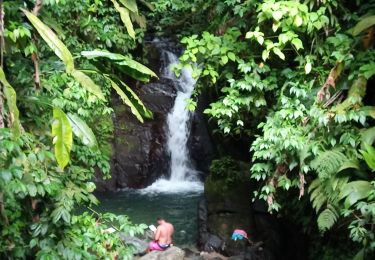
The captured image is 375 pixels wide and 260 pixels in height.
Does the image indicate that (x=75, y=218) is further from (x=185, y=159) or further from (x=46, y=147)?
(x=185, y=159)

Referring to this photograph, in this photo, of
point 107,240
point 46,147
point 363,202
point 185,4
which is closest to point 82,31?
point 185,4

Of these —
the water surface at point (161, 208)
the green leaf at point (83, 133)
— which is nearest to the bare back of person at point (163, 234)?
the water surface at point (161, 208)

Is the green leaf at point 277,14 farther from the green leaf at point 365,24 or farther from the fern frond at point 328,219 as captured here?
the fern frond at point 328,219

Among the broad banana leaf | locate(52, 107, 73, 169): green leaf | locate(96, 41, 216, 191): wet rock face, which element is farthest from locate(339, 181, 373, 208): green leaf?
locate(96, 41, 216, 191): wet rock face

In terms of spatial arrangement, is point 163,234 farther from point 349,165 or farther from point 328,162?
point 349,165

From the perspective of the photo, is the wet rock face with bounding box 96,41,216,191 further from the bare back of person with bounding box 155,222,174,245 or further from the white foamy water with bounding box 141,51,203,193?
the bare back of person with bounding box 155,222,174,245

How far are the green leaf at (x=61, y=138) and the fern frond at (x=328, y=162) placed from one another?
2997 millimetres

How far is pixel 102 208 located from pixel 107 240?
7344 mm

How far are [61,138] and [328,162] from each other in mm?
3084

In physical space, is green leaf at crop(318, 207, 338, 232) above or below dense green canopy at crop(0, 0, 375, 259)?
below

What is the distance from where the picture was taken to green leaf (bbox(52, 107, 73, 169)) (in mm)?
2637

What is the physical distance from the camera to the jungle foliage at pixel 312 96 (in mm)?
4629

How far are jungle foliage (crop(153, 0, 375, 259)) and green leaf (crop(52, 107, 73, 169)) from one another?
2706mm

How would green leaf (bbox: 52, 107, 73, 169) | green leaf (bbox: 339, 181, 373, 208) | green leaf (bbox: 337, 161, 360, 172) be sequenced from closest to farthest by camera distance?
green leaf (bbox: 52, 107, 73, 169), green leaf (bbox: 339, 181, 373, 208), green leaf (bbox: 337, 161, 360, 172)
